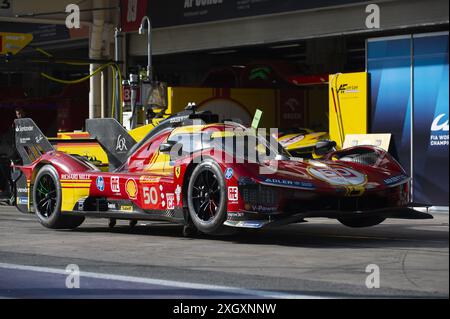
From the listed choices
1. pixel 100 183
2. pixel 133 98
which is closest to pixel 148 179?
pixel 100 183

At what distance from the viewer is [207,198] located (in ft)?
34.7

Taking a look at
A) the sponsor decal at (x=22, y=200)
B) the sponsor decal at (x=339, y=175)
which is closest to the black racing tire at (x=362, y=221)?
the sponsor decal at (x=339, y=175)

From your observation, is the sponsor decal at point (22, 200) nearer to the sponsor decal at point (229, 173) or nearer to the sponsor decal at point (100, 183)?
the sponsor decal at point (100, 183)

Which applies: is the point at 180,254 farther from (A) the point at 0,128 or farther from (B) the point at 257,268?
(A) the point at 0,128

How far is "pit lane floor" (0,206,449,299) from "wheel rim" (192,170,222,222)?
0.34 m

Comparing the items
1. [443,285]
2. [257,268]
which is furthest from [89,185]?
[443,285]

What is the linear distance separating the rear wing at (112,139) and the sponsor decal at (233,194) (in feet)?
8.38

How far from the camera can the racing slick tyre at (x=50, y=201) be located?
12641 millimetres

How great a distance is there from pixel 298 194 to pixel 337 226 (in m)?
2.89

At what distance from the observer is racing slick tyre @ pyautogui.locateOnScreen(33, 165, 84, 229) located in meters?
12.6

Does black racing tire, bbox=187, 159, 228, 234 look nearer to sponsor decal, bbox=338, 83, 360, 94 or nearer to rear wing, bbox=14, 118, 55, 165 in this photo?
rear wing, bbox=14, 118, 55, 165

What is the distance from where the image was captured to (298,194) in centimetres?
1012

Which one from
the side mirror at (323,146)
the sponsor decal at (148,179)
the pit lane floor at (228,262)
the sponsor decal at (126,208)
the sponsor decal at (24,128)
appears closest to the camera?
the pit lane floor at (228,262)
